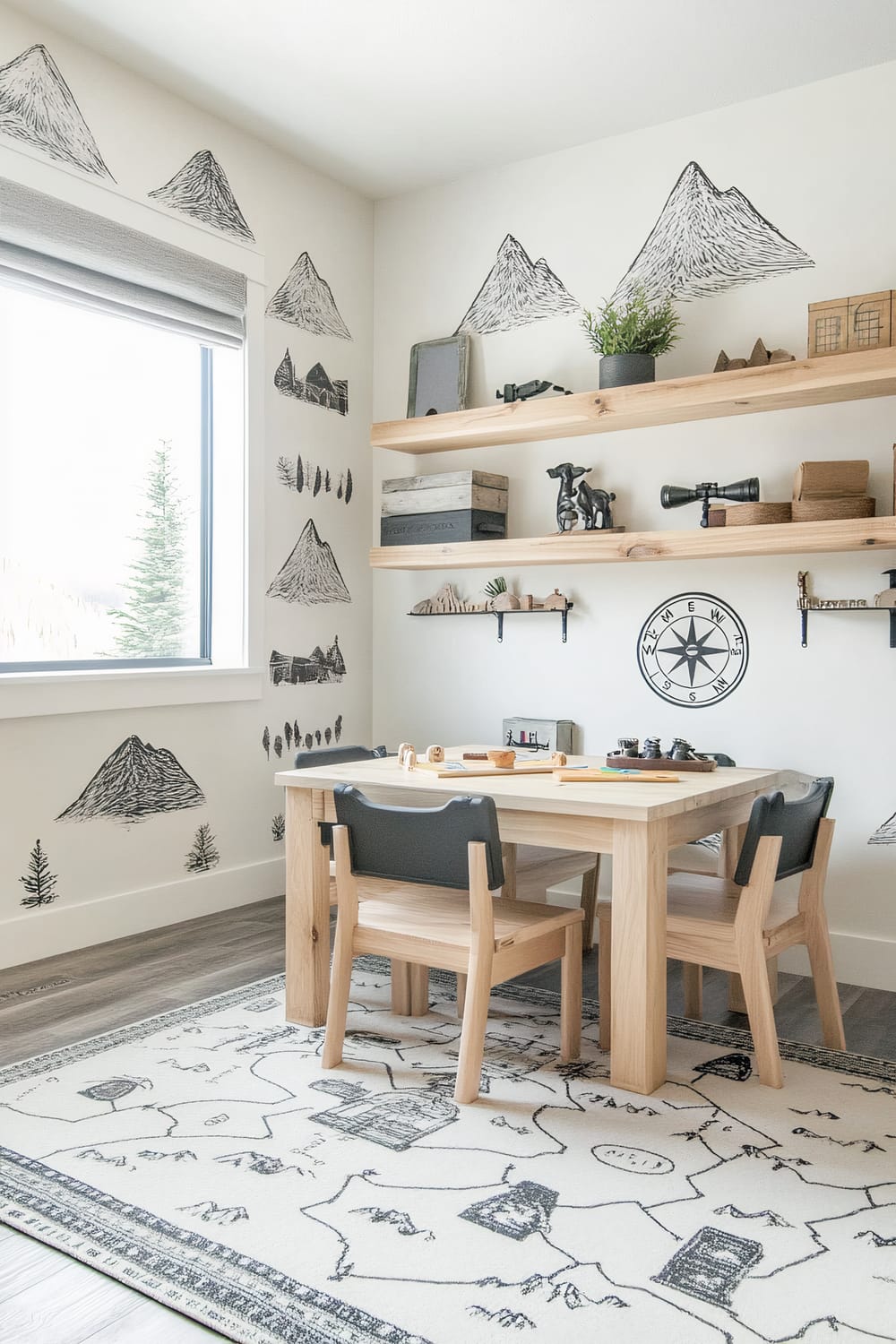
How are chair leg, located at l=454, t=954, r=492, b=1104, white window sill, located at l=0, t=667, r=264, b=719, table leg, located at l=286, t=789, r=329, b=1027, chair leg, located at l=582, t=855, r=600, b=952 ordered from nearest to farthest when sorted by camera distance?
chair leg, located at l=454, t=954, r=492, b=1104, table leg, located at l=286, t=789, r=329, b=1027, white window sill, located at l=0, t=667, r=264, b=719, chair leg, located at l=582, t=855, r=600, b=952

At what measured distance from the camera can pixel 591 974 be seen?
3.24 m

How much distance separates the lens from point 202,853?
385 cm

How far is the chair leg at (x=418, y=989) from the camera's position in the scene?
2812 millimetres

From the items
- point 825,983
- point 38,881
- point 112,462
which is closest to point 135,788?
point 38,881

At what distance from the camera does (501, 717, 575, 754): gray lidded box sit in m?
3.89

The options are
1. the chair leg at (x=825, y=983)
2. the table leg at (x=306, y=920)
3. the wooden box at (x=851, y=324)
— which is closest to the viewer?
the chair leg at (x=825, y=983)

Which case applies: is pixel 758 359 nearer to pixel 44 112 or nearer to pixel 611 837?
pixel 611 837

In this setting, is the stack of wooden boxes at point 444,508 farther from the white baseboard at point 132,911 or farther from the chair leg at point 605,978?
the chair leg at point 605,978

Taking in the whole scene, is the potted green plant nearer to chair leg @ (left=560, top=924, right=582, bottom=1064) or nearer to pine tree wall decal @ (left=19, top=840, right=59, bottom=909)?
chair leg @ (left=560, top=924, right=582, bottom=1064)

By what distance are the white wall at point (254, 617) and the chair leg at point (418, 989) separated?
1.22 metres

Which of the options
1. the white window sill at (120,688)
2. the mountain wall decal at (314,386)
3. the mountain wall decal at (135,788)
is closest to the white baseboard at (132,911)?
the mountain wall decal at (135,788)

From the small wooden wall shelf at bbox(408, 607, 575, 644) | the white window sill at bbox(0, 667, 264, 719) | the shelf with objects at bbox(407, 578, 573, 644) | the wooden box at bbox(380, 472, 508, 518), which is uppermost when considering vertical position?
the wooden box at bbox(380, 472, 508, 518)

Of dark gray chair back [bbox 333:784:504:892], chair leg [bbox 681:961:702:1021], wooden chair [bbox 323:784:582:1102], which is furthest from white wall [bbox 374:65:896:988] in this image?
dark gray chair back [bbox 333:784:504:892]

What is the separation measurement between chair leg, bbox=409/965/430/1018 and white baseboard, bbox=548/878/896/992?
49.9 inches
